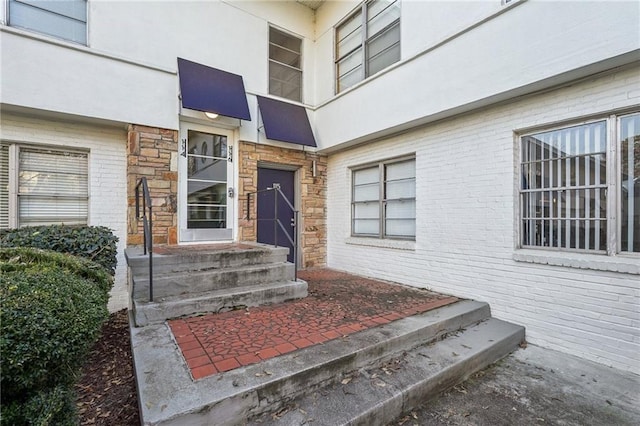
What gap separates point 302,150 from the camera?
6445 millimetres

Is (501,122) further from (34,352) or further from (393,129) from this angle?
(34,352)

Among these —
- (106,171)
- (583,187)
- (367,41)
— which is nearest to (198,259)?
(106,171)

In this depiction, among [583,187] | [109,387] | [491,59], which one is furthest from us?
[491,59]

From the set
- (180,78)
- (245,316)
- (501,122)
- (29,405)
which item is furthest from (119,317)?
(501,122)

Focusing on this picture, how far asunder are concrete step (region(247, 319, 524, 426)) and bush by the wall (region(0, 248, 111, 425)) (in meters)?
1.10

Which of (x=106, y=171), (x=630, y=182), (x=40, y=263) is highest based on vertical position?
(x=106, y=171)

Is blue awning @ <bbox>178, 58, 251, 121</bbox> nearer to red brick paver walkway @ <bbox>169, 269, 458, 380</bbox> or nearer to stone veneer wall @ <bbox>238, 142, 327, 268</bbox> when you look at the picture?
stone veneer wall @ <bbox>238, 142, 327, 268</bbox>

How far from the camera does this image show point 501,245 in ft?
12.7

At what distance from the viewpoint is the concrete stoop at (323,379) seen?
73.1 inches

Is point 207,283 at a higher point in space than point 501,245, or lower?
lower

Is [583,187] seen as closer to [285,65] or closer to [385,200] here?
[385,200]

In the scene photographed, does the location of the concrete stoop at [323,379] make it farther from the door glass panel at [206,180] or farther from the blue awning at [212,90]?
the blue awning at [212,90]

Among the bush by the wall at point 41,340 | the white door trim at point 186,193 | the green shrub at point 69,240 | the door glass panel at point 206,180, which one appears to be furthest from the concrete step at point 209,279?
the door glass panel at point 206,180

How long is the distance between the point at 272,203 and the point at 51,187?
349cm
